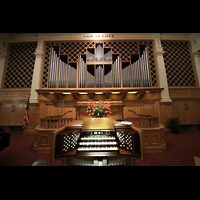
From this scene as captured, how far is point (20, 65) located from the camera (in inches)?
253

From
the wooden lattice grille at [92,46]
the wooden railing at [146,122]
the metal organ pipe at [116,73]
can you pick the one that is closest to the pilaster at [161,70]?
the wooden lattice grille at [92,46]

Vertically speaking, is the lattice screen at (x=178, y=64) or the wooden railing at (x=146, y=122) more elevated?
the lattice screen at (x=178, y=64)

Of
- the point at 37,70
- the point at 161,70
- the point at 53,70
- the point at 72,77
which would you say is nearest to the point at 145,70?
the point at 161,70

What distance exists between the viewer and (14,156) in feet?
9.25

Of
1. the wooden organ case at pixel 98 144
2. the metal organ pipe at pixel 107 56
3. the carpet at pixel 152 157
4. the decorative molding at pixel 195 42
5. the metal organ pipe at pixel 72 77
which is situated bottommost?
the carpet at pixel 152 157

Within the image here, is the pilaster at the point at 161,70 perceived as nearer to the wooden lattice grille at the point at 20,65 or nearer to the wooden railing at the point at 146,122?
the wooden railing at the point at 146,122

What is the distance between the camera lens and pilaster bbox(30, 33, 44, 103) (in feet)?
18.3

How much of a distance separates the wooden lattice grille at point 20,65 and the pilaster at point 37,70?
68 centimetres

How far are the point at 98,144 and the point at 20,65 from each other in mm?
8042

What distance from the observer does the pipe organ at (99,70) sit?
18.3 feet

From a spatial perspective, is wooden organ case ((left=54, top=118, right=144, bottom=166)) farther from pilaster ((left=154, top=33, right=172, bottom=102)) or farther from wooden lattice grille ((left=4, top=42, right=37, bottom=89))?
wooden lattice grille ((left=4, top=42, right=37, bottom=89))
